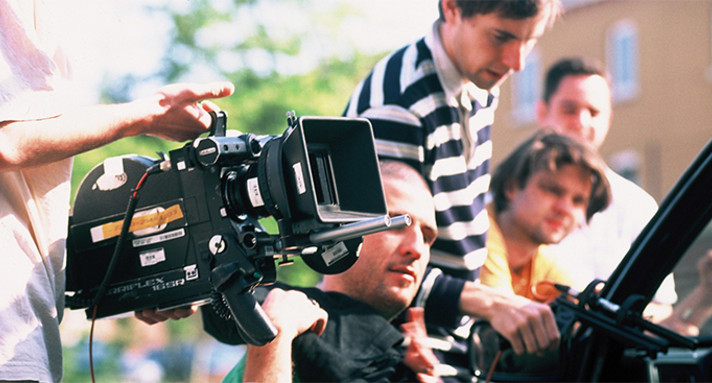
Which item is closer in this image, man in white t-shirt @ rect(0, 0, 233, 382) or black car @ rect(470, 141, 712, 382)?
man in white t-shirt @ rect(0, 0, 233, 382)

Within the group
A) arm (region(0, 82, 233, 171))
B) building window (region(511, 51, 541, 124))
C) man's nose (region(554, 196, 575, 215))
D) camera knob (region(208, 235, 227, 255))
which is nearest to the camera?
arm (region(0, 82, 233, 171))

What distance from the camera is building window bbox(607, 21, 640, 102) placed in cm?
1505

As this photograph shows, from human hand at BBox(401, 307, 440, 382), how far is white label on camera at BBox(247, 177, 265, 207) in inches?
29.4

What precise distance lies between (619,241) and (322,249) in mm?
1604

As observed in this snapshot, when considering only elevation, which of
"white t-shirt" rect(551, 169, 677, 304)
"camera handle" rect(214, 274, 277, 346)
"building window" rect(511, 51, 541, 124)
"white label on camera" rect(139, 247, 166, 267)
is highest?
"white label on camera" rect(139, 247, 166, 267)

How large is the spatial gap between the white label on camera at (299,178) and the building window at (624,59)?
1435 centimetres

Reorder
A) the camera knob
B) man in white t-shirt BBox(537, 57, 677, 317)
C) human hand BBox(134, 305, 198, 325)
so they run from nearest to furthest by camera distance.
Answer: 1. the camera knob
2. human hand BBox(134, 305, 198, 325)
3. man in white t-shirt BBox(537, 57, 677, 317)

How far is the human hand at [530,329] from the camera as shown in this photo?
2.12 metres

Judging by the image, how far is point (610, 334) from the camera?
2031mm

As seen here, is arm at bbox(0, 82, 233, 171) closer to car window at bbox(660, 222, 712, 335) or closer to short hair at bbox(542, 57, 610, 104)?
car window at bbox(660, 222, 712, 335)

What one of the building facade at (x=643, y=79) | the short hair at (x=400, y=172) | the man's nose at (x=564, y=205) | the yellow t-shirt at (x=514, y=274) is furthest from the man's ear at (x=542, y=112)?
the building facade at (x=643, y=79)

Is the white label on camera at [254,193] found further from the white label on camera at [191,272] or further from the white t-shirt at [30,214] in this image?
the white t-shirt at [30,214]

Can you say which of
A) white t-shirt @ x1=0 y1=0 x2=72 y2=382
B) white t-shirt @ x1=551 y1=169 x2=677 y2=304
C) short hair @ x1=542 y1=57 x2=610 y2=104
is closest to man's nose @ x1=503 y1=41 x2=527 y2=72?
white t-shirt @ x1=551 y1=169 x2=677 y2=304

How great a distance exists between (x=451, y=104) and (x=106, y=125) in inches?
44.1
